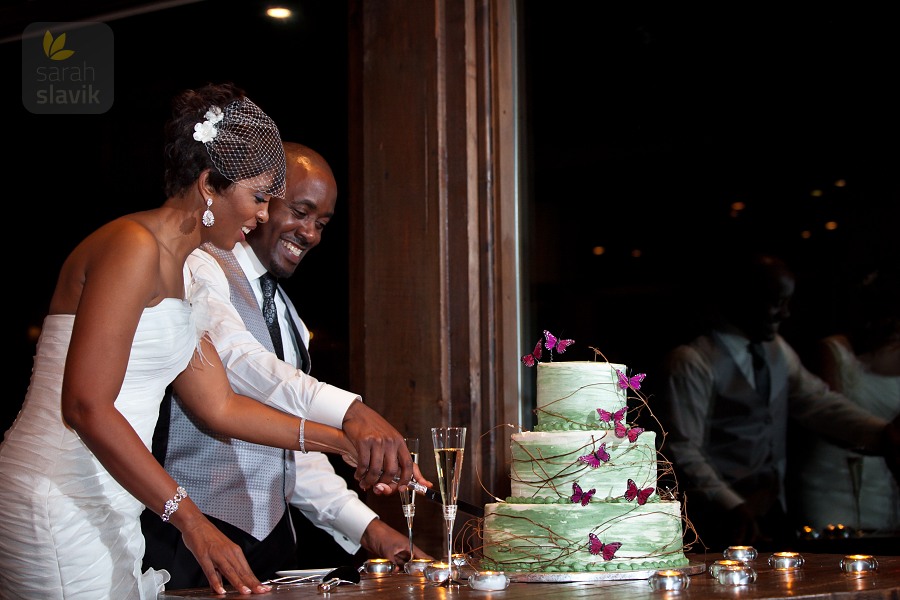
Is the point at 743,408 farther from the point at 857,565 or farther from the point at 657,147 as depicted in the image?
the point at 857,565

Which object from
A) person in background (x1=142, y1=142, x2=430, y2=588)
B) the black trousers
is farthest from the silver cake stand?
the black trousers

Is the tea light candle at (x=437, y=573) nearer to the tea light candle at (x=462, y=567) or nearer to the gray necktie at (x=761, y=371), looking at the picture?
the tea light candle at (x=462, y=567)

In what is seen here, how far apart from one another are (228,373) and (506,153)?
4.32 feet

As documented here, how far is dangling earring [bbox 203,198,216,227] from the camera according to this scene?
2145 mm

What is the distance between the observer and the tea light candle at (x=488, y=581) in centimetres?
181

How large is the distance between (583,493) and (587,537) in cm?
8

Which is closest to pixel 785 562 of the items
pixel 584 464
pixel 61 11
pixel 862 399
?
pixel 584 464

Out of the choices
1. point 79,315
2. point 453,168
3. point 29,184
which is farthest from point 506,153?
point 29,184

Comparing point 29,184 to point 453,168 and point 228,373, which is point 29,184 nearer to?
point 453,168

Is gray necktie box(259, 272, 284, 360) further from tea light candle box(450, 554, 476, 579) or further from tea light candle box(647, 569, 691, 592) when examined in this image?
tea light candle box(647, 569, 691, 592)

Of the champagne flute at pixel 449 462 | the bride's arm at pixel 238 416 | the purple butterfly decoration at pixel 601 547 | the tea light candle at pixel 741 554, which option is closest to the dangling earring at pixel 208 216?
the bride's arm at pixel 238 416

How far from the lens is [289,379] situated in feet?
8.31

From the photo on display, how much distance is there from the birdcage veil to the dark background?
1461 mm

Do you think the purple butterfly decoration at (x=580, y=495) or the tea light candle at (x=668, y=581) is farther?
the purple butterfly decoration at (x=580, y=495)
